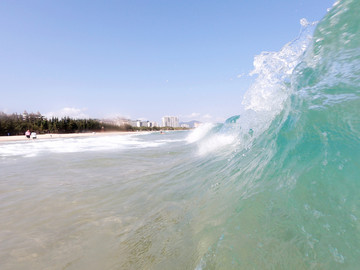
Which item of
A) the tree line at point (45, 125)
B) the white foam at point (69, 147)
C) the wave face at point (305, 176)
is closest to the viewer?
the wave face at point (305, 176)

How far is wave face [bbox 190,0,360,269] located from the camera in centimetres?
143

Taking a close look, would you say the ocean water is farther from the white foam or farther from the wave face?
the white foam

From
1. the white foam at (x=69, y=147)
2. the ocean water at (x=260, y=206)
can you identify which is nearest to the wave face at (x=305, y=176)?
the ocean water at (x=260, y=206)

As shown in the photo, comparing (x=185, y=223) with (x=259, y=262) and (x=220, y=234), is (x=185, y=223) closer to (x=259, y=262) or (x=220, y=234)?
(x=220, y=234)

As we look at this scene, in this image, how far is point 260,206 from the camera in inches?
76.1

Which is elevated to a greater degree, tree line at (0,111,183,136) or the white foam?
tree line at (0,111,183,136)

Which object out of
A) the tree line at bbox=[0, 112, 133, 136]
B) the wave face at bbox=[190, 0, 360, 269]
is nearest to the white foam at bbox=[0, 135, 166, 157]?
the wave face at bbox=[190, 0, 360, 269]

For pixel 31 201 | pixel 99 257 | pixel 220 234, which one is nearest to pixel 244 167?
pixel 220 234

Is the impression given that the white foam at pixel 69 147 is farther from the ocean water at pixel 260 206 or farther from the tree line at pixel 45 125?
the tree line at pixel 45 125

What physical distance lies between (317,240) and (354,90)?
75.8 inches

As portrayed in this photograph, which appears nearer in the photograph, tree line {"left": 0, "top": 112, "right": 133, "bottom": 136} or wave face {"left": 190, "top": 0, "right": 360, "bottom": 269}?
wave face {"left": 190, "top": 0, "right": 360, "bottom": 269}

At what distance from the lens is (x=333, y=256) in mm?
1308

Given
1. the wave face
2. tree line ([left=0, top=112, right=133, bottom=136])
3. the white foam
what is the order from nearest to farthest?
the wave face, the white foam, tree line ([left=0, top=112, right=133, bottom=136])

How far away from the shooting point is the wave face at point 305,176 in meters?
1.43
